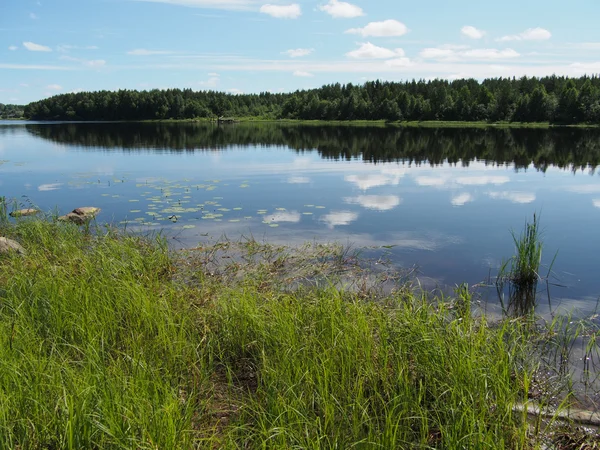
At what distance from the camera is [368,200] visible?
19.9m

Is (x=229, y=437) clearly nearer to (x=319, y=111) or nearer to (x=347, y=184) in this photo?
(x=347, y=184)

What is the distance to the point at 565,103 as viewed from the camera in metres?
97.4

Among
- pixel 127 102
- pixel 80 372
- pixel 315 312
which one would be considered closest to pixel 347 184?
pixel 315 312

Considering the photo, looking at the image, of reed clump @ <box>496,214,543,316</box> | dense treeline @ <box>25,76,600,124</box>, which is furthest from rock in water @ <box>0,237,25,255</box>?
dense treeline @ <box>25,76,600,124</box>

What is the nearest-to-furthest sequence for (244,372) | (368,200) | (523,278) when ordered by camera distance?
(244,372) → (523,278) → (368,200)

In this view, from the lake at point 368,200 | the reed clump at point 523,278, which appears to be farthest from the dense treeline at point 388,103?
the reed clump at point 523,278

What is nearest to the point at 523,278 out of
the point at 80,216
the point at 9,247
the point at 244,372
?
the point at 244,372

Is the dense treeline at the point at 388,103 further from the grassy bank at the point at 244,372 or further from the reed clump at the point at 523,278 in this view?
the grassy bank at the point at 244,372

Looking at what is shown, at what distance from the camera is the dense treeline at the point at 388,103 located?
10031 cm

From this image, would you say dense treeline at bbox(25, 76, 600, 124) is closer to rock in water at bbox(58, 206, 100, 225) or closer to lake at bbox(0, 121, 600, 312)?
lake at bbox(0, 121, 600, 312)

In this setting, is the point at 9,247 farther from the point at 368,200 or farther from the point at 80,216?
the point at 368,200

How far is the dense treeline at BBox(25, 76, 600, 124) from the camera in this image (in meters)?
100

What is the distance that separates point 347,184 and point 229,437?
820 inches

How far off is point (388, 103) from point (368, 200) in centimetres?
11060
